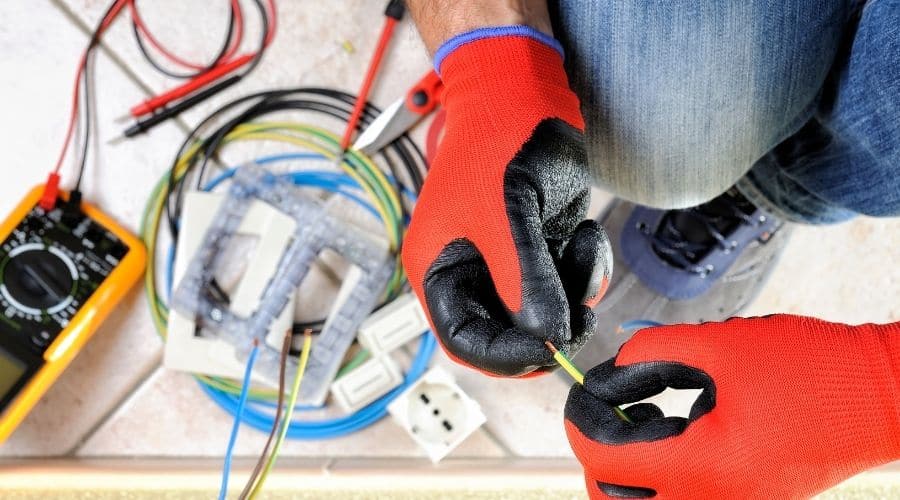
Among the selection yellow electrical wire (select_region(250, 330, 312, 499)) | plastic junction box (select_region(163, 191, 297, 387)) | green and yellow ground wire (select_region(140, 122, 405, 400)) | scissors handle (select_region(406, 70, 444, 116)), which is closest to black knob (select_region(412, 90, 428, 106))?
scissors handle (select_region(406, 70, 444, 116))

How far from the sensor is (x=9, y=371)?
0.82 meters

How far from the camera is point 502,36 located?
0.57 m

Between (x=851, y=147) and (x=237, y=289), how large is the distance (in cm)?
73

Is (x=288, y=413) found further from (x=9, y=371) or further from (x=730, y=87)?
(x=730, y=87)

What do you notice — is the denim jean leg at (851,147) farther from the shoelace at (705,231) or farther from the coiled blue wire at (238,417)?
the coiled blue wire at (238,417)

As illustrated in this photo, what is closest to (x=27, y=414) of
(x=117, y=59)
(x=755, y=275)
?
(x=117, y=59)

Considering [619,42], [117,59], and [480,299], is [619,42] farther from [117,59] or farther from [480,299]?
[117,59]

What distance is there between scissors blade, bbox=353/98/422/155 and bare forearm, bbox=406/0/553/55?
0.29 metres

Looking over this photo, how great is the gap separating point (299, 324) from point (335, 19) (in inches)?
17.0

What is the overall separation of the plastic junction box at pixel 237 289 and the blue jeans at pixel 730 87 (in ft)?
1.46

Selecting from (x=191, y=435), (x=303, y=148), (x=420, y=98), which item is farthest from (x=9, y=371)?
(x=420, y=98)

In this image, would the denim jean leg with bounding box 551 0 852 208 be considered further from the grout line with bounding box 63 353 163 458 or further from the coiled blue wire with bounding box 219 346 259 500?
the grout line with bounding box 63 353 163 458

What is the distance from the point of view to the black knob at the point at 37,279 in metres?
0.85

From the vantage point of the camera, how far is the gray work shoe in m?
0.88
